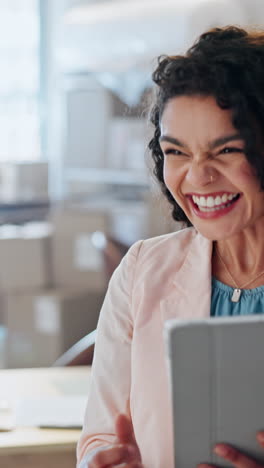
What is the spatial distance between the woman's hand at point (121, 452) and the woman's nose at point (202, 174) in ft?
1.26

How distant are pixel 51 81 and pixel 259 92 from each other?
606 cm

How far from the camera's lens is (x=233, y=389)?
1.06m

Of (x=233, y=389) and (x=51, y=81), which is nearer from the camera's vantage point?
(x=233, y=389)

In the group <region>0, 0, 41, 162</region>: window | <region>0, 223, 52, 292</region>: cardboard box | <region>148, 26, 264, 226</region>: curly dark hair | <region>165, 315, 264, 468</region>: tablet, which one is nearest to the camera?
<region>165, 315, 264, 468</region>: tablet

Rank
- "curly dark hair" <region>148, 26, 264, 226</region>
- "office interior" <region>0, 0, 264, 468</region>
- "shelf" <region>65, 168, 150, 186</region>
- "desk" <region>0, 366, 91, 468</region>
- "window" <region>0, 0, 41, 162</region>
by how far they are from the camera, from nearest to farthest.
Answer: "curly dark hair" <region>148, 26, 264, 226</region>, "desk" <region>0, 366, 91, 468</region>, "office interior" <region>0, 0, 264, 468</region>, "shelf" <region>65, 168, 150, 186</region>, "window" <region>0, 0, 41, 162</region>

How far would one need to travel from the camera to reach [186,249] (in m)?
1.44

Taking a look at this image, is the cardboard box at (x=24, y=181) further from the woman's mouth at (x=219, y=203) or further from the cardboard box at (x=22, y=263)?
the woman's mouth at (x=219, y=203)

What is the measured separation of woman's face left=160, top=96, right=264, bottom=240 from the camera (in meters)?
1.23

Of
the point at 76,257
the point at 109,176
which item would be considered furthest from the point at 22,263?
the point at 109,176

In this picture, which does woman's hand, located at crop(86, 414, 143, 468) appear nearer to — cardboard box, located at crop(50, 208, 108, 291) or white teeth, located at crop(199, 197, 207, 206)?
white teeth, located at crop(199, 197, 207, 206)

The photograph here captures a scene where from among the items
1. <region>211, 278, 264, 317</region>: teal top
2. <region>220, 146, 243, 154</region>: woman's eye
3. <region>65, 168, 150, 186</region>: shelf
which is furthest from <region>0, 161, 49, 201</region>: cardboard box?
<region>220, 146, 243, 154</region>: woman's eye

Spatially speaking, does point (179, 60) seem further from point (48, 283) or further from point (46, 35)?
point (46, 35)

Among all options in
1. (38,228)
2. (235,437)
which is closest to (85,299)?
(38,228)

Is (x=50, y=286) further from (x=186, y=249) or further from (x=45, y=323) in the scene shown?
(x=186, y=249)
